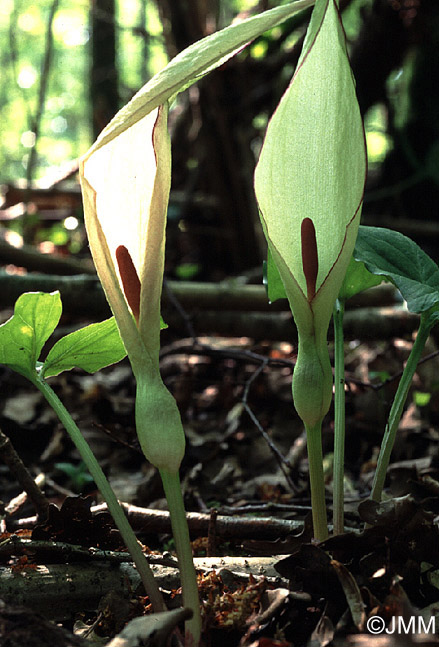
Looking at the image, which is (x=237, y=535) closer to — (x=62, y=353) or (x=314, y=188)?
(x=62, y=353)

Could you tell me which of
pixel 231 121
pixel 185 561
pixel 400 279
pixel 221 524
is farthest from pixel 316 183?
pixel 231 121

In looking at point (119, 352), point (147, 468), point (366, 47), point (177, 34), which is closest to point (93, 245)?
point (119, 352)

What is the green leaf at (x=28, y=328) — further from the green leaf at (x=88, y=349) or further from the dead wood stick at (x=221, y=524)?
→ the dead wood stick at (x=221, y=524)

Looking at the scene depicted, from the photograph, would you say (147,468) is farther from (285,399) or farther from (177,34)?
(177,34)

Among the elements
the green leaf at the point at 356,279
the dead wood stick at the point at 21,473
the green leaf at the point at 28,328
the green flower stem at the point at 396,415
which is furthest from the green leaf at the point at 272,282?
the dead wood stick at the point at 21,473

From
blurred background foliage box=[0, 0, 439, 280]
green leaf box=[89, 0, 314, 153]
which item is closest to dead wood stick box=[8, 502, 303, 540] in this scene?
green leaf box=[89, 0, 314, 153]

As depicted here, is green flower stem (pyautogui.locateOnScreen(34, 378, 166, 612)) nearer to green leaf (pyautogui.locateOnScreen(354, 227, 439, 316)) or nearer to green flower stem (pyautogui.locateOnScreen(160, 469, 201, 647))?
green flower stem (pyautogui.locateOnScreen(160, 469, 201, 647))
